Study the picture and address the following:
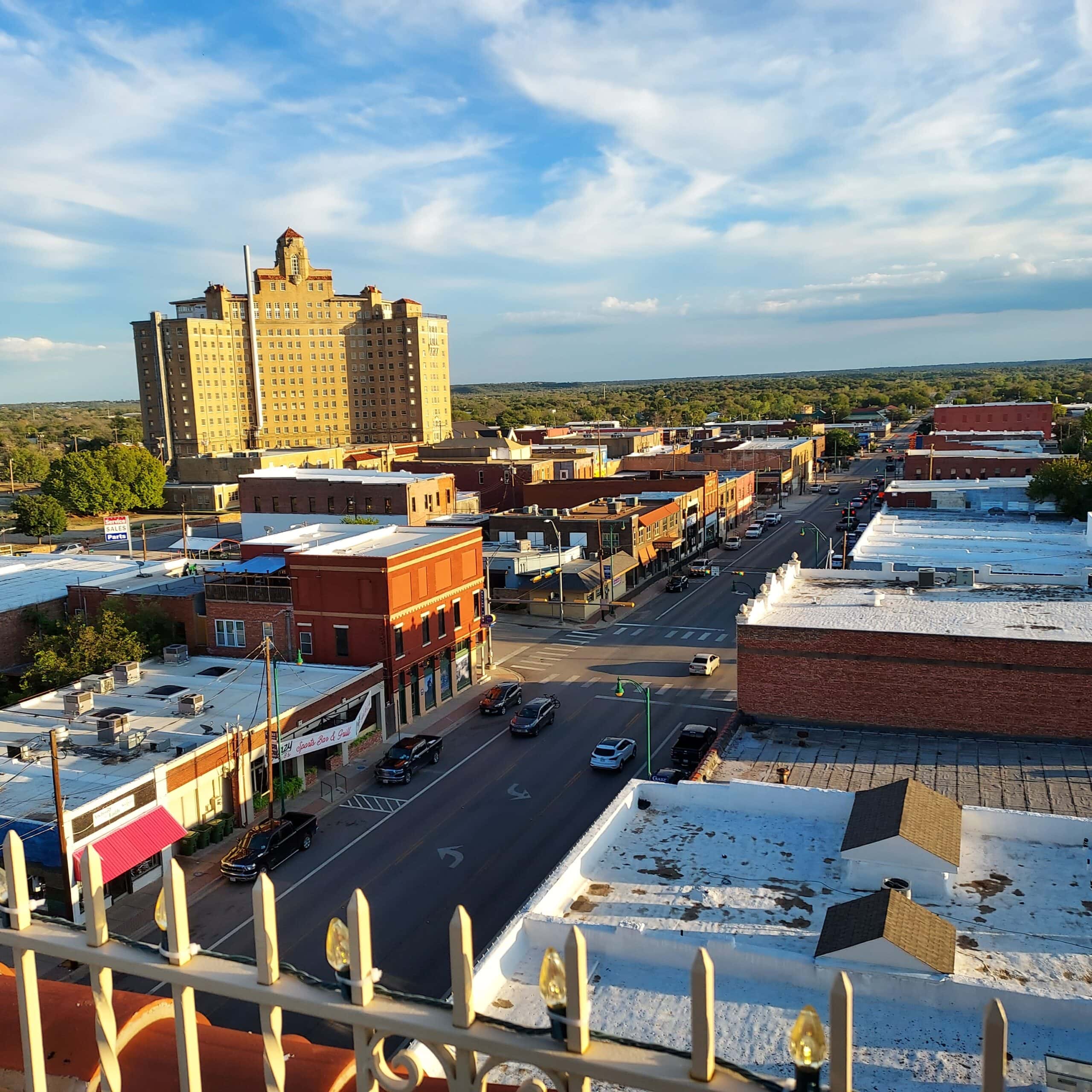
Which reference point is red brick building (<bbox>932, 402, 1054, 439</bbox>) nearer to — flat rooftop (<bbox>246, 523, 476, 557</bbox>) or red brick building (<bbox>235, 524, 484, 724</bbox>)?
flat rooftop (<bbox>246, 523, 476, 557</bbox>)

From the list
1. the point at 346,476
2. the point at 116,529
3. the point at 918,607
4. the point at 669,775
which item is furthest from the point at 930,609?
the point at 116,529

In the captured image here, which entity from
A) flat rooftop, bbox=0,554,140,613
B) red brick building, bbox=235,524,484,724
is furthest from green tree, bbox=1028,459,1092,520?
flat rooftop, bbox=0,554,140,613

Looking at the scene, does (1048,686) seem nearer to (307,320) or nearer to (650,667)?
(650,667)

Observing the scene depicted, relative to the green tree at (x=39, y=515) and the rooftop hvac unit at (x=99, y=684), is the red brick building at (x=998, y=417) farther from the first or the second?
the rooftop hvac unit at (x=99, y=684)

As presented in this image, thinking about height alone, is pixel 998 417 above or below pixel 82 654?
above

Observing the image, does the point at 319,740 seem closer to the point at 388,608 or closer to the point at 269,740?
the point at 269,740

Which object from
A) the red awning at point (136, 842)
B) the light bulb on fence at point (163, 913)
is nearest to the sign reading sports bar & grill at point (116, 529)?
the red awning at point (136, 842)
